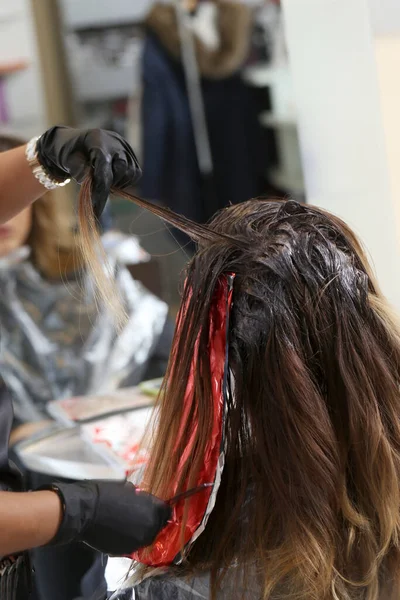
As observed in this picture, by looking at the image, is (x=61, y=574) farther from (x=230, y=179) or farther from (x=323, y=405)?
(x=230, y=179)

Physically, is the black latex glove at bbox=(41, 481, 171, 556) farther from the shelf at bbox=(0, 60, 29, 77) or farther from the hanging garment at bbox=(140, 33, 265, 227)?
the shelf at bbox=(0, 60, 29, 77)

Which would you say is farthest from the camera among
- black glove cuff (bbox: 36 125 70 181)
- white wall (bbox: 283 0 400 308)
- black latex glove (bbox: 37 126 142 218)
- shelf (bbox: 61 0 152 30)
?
shelf (bbox: 61 0 152 30)

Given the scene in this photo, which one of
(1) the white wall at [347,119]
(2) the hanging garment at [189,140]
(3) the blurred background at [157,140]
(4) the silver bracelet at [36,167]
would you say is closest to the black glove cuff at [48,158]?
(4) the silver bracelet at [36,167]

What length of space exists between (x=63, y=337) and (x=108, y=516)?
4.77 feet

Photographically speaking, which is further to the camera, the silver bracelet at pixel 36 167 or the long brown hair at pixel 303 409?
the silver bracelet at pixel 36 167

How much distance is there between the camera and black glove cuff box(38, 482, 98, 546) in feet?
2.43

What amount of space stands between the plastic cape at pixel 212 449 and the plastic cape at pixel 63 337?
1.24 meters

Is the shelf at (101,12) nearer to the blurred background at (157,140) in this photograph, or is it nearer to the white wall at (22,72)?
the blurred background at (157,140)

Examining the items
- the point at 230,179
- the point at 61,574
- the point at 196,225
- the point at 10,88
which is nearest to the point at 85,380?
the point at 61,574

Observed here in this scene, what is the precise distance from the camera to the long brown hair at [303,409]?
80 centimetres

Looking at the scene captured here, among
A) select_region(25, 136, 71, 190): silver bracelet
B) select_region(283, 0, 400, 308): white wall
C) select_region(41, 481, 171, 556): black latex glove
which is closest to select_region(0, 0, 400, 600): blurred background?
select_region(283, 0, 400, 308): white wall

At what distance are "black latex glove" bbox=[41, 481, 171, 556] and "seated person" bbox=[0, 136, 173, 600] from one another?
127 cm

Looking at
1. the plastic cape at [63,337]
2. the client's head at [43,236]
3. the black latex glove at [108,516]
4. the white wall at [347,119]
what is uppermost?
the white wall at [347,119]

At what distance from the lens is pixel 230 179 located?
3551mm
